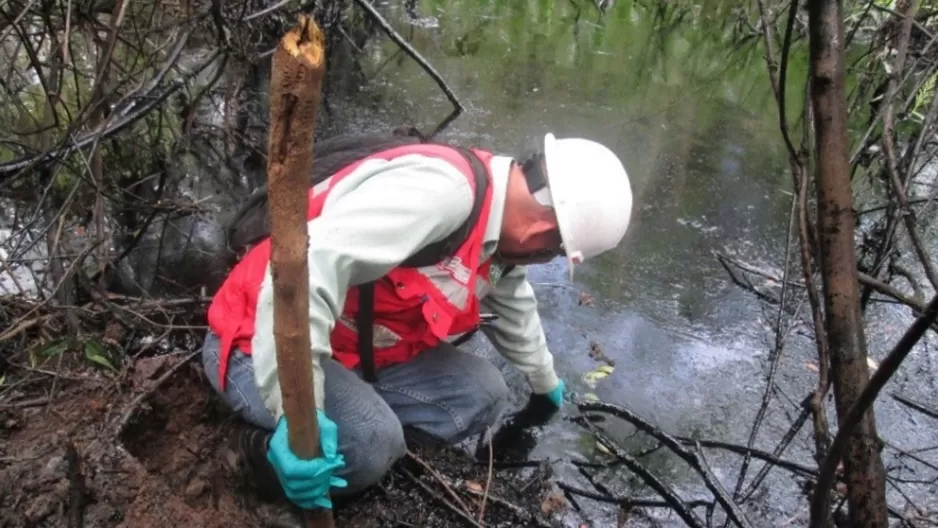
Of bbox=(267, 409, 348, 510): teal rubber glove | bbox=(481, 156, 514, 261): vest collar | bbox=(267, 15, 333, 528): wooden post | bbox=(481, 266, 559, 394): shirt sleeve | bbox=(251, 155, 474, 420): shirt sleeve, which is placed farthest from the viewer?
bbox=(481, 266, 559, 394): shirt sleeve

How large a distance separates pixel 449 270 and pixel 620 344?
1632mm

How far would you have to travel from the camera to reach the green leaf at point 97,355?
2.58 metres

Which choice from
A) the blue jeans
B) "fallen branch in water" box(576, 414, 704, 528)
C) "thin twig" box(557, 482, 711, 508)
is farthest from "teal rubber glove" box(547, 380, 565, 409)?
"fallen branch in water" box(576, 414, 704, 528)

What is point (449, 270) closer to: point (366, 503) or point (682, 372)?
point (366, 503)

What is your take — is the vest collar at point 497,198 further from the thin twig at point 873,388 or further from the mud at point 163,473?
the thin twig at point 873,388

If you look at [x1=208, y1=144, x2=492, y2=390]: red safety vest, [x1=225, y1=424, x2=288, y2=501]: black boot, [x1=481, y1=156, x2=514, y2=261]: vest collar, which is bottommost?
[x1=225, y1=424, x2=288, y2=501]: black boot

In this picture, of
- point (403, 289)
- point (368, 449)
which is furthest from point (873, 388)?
point (368, 449)

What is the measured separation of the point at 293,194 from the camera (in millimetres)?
1221

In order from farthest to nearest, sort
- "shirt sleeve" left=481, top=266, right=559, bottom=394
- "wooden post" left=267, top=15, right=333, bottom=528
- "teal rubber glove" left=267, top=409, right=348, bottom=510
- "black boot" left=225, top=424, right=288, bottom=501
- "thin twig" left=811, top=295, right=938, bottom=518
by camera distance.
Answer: "shirt sleeve" left=481, top=266, right=559, bottom=394 < "black boot" left=225, top=424, right=288, bottom=501 < "teal rubber glove" left=267, top=409, right=348, bottom=510 < "wooden post" left=267, top=15, right=333, bottom=528 < "thin twig" left=811, top=295, right=938, bottom=518

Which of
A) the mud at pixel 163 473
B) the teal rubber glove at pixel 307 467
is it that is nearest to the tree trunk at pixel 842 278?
the teal rubber glove at pixel 307 467

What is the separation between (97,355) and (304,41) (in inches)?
76.1

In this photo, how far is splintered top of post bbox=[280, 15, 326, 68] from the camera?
3.58ft

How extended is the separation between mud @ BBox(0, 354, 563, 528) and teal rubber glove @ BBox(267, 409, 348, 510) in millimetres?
500

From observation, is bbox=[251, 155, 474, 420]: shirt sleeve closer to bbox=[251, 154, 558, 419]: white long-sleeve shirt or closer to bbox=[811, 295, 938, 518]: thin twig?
bbox=[251, 154, 558, 419]: white long-sleeve shirt
